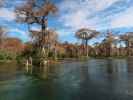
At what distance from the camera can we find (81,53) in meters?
77.2

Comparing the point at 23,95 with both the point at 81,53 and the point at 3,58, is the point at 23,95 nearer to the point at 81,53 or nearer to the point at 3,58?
the point at 3,58

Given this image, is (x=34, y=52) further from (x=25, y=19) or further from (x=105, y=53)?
(x=105, y=53)

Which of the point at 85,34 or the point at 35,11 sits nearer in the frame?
the point at 35,11

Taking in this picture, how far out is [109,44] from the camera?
266ft

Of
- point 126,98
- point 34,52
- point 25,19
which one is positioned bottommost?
point 126,98

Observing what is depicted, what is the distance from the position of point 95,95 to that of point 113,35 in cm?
7239

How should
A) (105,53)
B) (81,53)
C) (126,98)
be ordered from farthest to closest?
(105,53) < (81,53) < (126,98)

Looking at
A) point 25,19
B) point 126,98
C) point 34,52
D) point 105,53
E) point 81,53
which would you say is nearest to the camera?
point 126,98

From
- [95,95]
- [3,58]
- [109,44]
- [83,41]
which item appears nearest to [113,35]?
[109,44]

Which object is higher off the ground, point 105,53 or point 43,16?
point 43,16

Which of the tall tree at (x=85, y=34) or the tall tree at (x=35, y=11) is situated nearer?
the tall tree at (x=35, y=11)

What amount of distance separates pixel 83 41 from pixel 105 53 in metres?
10.9

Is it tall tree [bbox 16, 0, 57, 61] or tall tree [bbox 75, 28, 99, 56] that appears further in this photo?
tall tree [bbox 75, 28, 99, 56]

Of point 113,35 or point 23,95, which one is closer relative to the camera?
point 23,95
